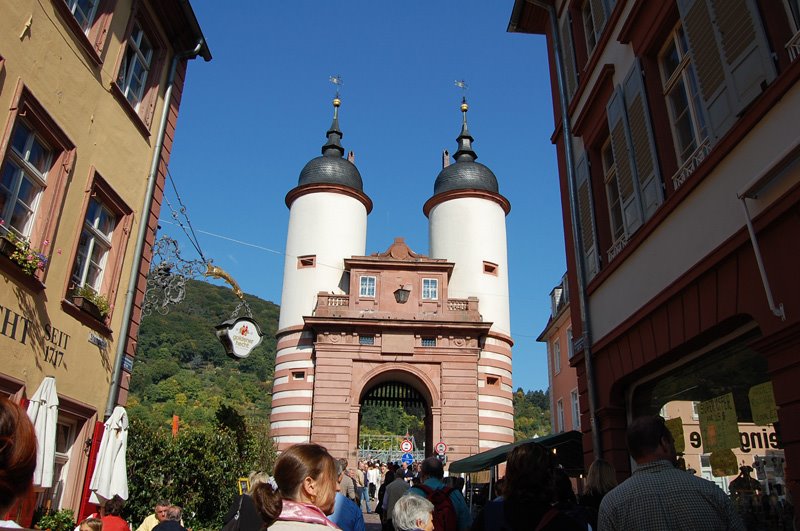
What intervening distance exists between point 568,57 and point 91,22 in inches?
368

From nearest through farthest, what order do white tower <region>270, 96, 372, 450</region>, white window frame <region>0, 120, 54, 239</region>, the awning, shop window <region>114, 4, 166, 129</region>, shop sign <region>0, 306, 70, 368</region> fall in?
shop sign <region>0, 306, 70, 368</region>
white window frame <region>0, 120, 54, 239</region>
shop window <region>114, 4, 166, 129</region>
the awning
white tower <region>270, 96, 372, 450</region>

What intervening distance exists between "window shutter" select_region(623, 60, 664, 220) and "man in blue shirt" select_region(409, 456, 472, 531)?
15.2ft

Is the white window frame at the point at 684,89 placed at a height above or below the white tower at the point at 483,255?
below

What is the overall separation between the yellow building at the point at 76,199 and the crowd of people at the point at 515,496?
4647 mm

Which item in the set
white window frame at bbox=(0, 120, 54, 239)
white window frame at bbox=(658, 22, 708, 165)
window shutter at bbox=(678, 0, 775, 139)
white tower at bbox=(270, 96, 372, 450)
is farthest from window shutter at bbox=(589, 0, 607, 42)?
white tower at bbox=(270, 96, 372, 450)

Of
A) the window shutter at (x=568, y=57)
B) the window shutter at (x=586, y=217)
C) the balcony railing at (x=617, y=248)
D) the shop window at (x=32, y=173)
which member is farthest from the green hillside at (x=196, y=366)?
the balcony railing at (x=617, y=248)

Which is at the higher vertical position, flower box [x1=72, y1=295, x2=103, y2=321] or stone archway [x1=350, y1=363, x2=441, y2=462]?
stone archway [x1=350, y1=363, x2=441, y2=462]

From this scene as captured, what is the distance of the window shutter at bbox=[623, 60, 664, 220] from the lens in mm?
8266

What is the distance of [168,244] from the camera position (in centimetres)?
1430

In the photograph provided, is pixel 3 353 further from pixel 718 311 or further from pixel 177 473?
pixel 718 311

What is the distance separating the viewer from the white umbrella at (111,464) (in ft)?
29.8

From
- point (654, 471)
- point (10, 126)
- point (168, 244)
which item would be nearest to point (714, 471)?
point (654, 471)

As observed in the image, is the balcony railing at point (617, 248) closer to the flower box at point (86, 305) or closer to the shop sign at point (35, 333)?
the flower box at point (86, 305)

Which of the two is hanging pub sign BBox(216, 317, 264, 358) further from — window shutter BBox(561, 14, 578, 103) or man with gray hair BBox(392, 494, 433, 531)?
man with gray hair BBox(392, 494, 433, 531)
